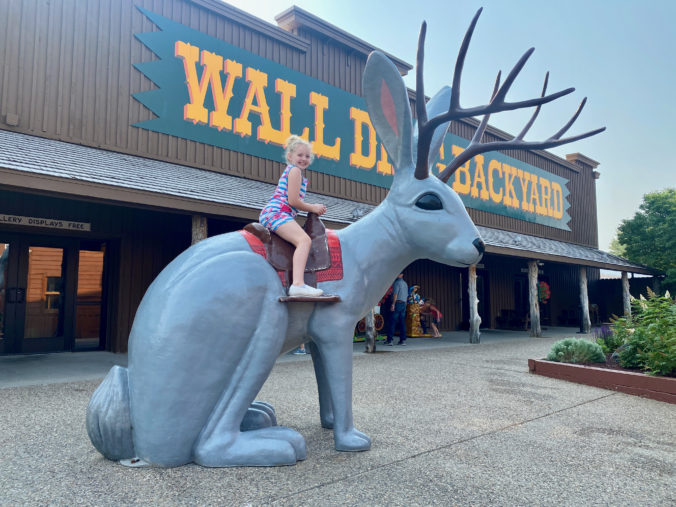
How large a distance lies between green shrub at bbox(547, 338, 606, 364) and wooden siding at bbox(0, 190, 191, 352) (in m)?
7.19

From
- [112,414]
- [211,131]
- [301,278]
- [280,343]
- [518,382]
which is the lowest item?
[518,382]

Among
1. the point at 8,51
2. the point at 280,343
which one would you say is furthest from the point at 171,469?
the point at 8,51

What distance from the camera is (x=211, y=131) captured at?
9164 millimetres

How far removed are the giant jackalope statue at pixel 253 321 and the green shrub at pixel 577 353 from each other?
457 cm

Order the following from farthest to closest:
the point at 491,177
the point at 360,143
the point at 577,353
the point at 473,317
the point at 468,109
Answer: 1. the point at 491,177
2. the point at 360,143
3. the point at 473,317
4. the point at 577,353
5. the point at 468,109

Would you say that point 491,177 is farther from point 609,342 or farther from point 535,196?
point 609,342

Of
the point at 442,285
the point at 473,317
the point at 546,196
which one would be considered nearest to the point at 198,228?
the point at 473,317

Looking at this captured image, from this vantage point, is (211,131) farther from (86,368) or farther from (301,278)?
(301,278)

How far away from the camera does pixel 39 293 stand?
845 centimetres

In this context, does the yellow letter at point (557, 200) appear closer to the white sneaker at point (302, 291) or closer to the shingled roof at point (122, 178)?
the shingled roof at point (122, 178)

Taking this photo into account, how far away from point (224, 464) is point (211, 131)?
25.5 feet

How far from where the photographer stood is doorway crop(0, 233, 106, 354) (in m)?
8.09

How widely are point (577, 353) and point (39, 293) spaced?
9.28m

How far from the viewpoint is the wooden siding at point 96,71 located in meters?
7.23
